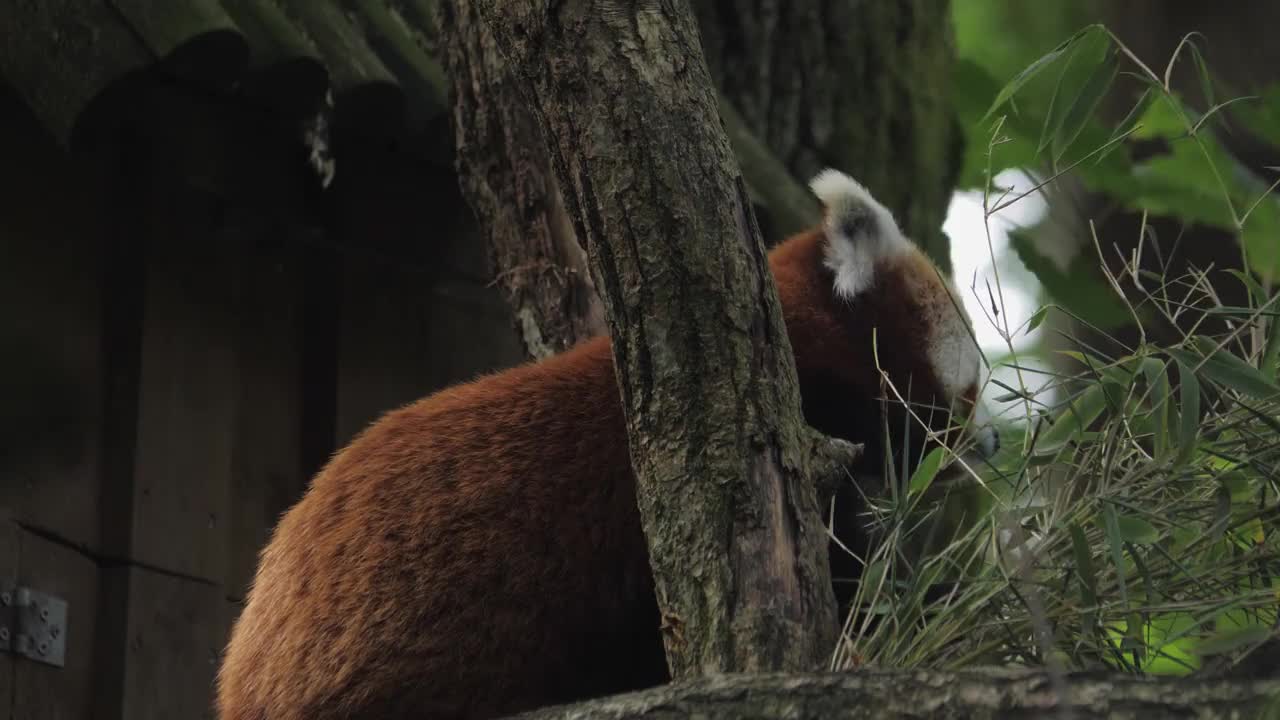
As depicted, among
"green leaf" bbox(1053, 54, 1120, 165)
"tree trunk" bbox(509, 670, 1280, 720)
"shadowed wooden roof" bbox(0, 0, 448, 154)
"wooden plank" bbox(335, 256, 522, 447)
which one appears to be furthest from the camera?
"wooden plank" bbox(335, 256, 522, 447)

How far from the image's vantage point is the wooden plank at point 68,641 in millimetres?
3693

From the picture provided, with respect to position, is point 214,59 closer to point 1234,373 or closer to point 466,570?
point 466,570

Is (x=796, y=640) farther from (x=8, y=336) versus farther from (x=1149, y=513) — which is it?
(x=8, y=336)

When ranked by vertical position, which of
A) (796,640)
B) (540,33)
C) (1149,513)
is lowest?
(796,640)

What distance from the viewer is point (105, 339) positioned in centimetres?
410

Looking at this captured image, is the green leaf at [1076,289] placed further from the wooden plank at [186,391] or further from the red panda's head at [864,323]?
the wooden plank at [186,391]

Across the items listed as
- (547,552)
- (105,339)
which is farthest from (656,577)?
(105,339)

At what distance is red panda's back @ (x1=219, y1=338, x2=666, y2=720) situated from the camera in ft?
9.54

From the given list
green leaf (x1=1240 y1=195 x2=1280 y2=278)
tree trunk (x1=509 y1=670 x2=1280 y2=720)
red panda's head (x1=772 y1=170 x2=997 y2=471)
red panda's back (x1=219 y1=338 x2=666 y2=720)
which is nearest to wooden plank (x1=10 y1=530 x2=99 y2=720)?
red panda's back (x1=219 y1=338 x2=666 y2=720)

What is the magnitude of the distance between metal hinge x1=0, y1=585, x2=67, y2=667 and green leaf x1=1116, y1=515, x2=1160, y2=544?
105 inches

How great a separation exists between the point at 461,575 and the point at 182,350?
168 cm

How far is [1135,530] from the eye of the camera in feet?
7.55

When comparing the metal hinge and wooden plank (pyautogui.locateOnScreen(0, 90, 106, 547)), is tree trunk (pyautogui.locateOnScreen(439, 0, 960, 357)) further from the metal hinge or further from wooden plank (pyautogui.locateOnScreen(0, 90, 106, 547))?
the metal hinge

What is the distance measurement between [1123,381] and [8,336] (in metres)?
2.76
